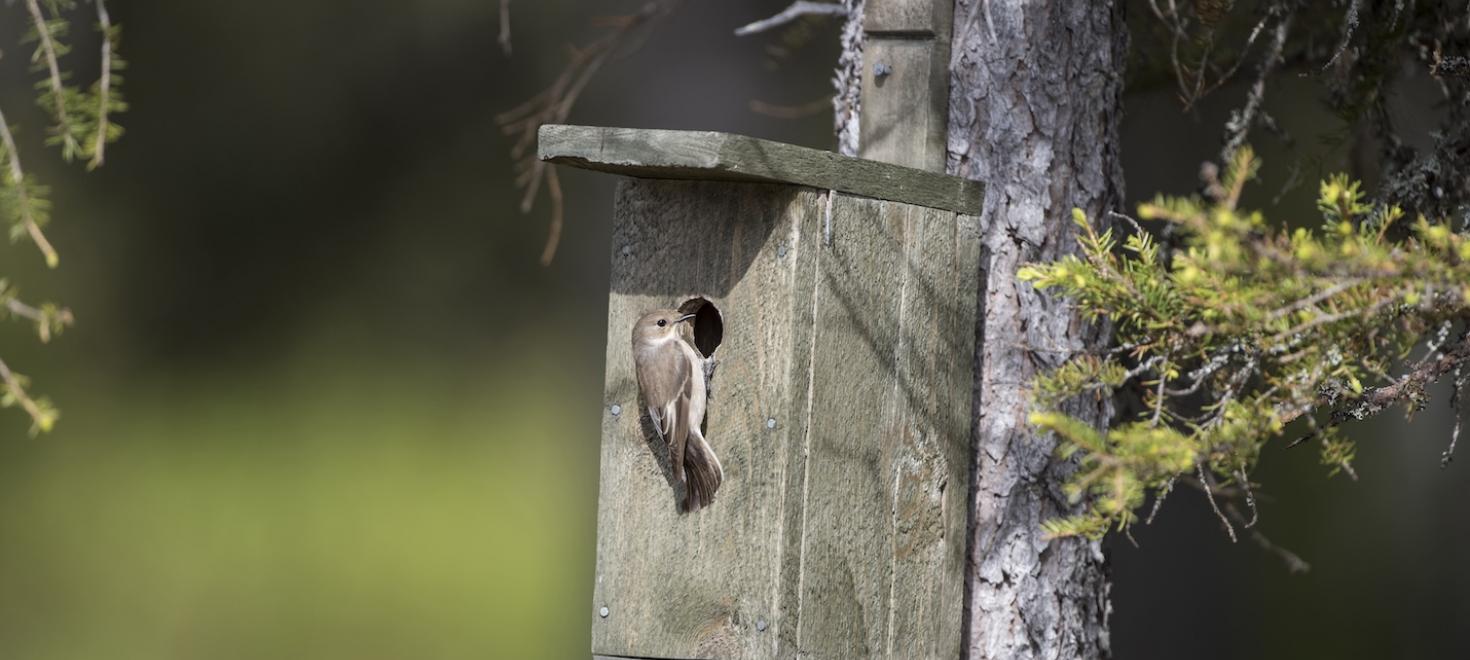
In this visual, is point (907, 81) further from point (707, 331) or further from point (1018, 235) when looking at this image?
point (707, 331)

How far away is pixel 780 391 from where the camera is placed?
2.28 metres

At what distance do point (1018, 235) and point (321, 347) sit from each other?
4341 mm

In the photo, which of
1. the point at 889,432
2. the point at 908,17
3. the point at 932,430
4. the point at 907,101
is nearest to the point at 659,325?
the point at 889,432

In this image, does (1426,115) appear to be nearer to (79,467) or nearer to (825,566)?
(825,566)

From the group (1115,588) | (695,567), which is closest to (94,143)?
(695,567)

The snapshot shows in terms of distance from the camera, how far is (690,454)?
2.36 metres

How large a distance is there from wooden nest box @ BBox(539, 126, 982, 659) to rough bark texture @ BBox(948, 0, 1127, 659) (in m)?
0.18

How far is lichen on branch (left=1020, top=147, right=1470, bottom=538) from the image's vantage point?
1.70m

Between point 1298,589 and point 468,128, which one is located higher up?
point 468,128

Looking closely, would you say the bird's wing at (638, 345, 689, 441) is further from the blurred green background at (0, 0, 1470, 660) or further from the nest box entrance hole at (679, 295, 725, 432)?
the blurred green background at (0, 0, 1470, 660)

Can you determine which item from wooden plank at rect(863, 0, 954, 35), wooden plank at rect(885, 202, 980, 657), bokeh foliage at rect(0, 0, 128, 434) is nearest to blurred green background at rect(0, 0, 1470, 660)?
wooden plank at rect(863, 0, 954, 35)

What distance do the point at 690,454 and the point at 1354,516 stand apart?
3.45m

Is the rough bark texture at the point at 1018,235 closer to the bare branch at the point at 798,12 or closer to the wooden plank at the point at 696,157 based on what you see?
the bare branch at the point at 798,12

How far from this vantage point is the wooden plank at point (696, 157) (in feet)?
6.98
